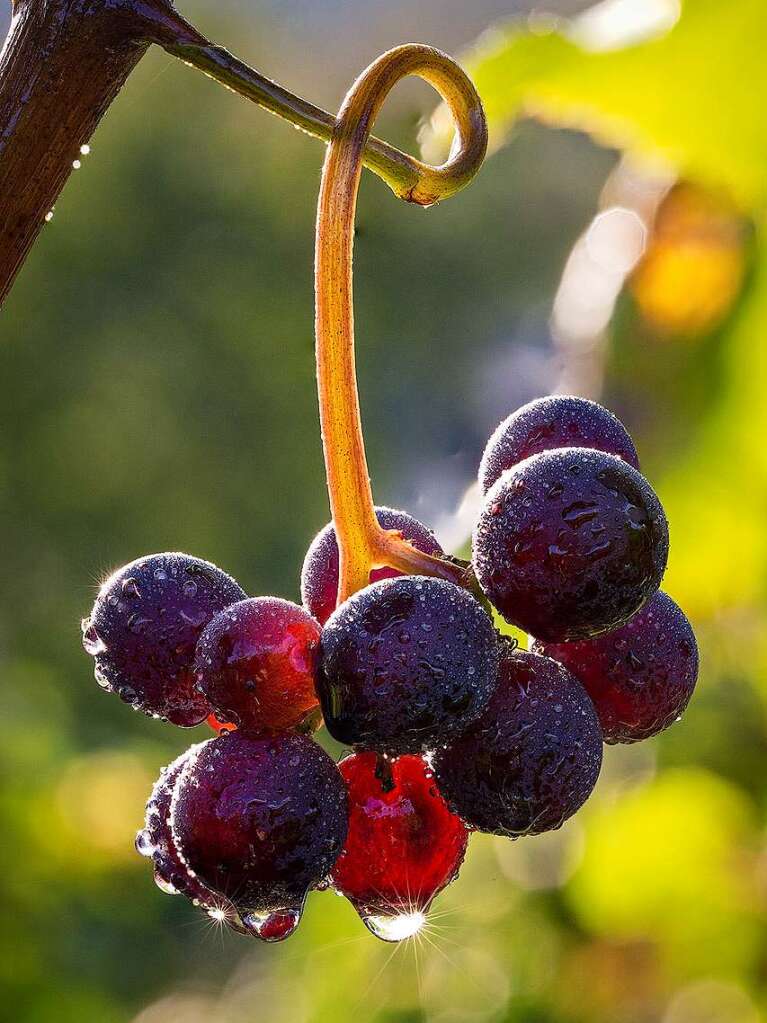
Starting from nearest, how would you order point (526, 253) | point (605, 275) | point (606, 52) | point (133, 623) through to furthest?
point (133, 623) → point (606, 52) → point (605, 275) → point (526, 253)

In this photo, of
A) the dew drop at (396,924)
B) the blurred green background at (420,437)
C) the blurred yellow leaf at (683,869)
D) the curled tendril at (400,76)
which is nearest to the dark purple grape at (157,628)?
the dew drop at (396,924)

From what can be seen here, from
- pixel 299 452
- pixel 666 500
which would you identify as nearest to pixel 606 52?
pixel 666 500

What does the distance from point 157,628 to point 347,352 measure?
296mm

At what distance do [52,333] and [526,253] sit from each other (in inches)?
173

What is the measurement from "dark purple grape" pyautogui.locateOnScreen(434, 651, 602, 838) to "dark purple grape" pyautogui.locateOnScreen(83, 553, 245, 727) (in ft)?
0.79

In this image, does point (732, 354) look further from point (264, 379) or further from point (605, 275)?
point (264, 379)

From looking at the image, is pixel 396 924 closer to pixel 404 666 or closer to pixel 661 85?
pixel 404 666

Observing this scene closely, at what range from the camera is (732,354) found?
6.64 feet

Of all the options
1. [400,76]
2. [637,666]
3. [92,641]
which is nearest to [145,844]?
[92,641]

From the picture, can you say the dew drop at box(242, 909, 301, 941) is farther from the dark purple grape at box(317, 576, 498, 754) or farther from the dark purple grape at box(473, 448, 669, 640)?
the dark purple grape at box(473, 448, 669, 640)

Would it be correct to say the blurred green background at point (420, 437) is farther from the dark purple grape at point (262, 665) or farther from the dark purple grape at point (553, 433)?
the dark purple grape at point (262, 665)

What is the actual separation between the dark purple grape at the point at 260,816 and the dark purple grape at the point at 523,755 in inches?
4.1

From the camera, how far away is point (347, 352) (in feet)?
3.34

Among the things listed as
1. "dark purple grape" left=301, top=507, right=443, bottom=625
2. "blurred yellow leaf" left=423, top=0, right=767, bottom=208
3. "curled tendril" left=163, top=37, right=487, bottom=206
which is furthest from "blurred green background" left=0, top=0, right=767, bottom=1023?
"curled tendril" left=163, top=37, right=487, bottom=206
